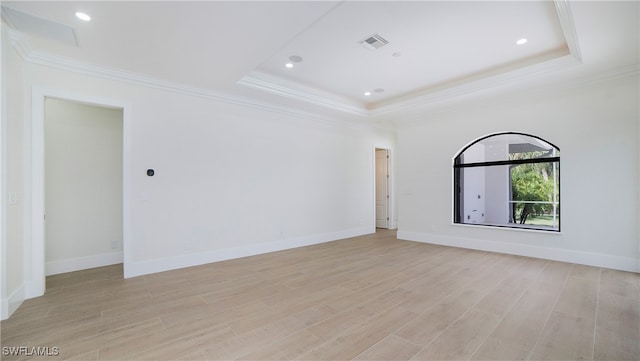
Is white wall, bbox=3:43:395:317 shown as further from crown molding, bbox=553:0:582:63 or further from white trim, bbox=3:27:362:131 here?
crown molding, bbox=553:0:582:63

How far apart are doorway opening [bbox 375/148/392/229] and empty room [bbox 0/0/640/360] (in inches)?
53.5

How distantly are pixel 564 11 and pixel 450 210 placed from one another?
4.02 meters

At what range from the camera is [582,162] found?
450 cm

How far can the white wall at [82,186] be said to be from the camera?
408 centimetres

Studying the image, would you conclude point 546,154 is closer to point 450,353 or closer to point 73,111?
point 450,353

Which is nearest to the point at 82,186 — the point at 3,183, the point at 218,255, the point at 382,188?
the point at 3,183

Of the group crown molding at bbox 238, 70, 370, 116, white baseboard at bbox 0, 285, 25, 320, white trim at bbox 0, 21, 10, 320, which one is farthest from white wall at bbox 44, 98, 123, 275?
crown molding at bbox 238, 70, 370, 116

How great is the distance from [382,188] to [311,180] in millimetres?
2952

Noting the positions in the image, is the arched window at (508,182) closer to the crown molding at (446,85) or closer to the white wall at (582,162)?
the white wall at (582,162)

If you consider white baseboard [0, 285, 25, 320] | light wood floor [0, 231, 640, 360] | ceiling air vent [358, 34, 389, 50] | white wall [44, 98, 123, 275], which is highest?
ceiling air vent [358, 34, 389, 50]

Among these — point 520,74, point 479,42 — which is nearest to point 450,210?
point 520,74

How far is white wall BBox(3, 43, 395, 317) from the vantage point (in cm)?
333

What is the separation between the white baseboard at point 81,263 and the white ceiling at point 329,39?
2833 millimetres

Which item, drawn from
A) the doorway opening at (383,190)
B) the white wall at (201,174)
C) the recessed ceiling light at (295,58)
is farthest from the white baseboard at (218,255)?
the recessed ceiling light at (295,58)
